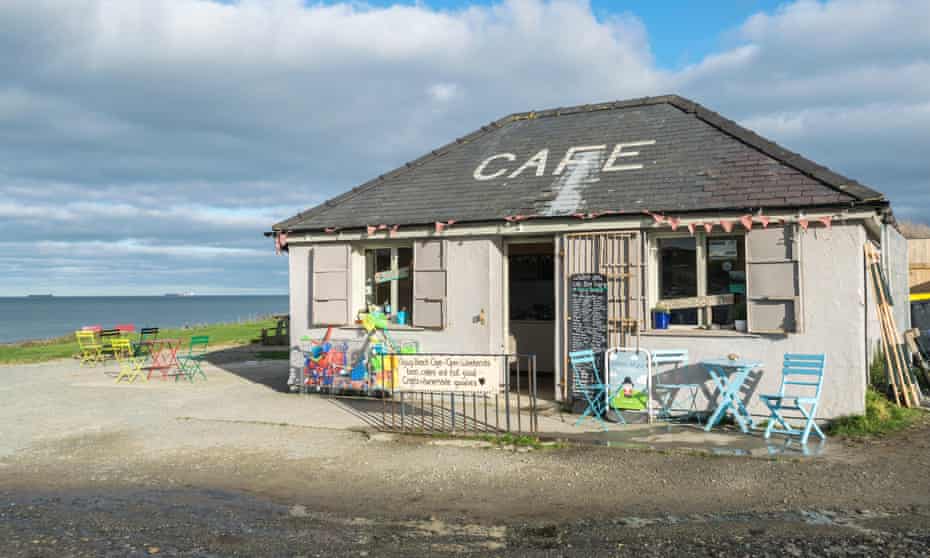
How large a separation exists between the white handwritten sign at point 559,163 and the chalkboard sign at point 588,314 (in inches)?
89.3

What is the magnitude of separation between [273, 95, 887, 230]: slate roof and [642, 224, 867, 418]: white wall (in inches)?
24.3

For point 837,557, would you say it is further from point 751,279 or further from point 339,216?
point 339,216

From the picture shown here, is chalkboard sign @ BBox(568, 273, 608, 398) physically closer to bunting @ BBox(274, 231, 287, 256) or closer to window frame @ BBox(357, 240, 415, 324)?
window frame @ BBox(357, 240, 415, 324)

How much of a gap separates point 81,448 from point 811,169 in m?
10.8

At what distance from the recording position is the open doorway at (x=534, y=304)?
15031mm

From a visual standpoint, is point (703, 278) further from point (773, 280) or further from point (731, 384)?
point (731, 384)

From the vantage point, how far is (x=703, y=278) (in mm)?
10078

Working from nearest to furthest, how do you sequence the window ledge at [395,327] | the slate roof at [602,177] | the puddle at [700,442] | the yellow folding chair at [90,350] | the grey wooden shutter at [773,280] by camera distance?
the puddle at [700,442] → the grey wooden shutter at [773,280] → the slate roof at [602,177] → the window ledge at [395,327] → the yellow folding chair at [90,350]

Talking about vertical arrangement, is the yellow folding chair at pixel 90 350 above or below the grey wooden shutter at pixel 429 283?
below

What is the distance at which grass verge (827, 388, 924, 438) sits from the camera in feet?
28.1

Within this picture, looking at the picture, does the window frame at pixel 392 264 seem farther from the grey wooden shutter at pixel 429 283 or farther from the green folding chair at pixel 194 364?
the green folding chair at pixel 194 364

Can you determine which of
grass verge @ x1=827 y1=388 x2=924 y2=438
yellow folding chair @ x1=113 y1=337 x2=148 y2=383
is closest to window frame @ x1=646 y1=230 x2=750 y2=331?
grass verge @ x1=827 y1=388 x2=924 y2=438

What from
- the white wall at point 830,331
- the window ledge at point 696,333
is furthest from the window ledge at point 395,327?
the white wall at point 830,331

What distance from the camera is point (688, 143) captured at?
38.0 feet
